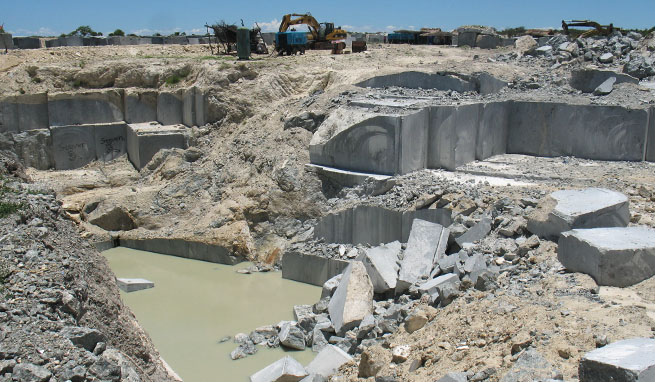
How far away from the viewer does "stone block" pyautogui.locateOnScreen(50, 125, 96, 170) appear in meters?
16.7

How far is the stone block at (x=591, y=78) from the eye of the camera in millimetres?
14116

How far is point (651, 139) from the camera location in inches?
487

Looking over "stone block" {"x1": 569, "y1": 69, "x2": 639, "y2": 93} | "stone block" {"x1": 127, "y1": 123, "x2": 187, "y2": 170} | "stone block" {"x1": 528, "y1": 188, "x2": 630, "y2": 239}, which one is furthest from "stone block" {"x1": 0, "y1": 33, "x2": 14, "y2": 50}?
"stone block" {"x1": 528, "y1": 188, "x2": 630, "y2": 239}

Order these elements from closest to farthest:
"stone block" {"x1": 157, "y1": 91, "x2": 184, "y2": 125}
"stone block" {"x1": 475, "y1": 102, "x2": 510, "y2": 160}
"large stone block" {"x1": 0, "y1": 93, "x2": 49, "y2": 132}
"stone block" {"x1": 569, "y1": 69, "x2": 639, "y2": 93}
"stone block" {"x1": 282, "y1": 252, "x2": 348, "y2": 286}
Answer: "stone block" {"x1": 282, "y1": 252, "x2": 348, "y2": 286} → "stone block" {"x1": 475, "y1": 102, "x2": 510, "y2": 160} → "stone block" {"x1": 569, "y1": 69, "x2": 639, "y2": 93} → "large stone block" {"x1": 0, "y1": 93, "x2": 49, "y2": 132} → "stone block" {"x1": 157, "y1": 91, "x2": 184, "y2": 125}

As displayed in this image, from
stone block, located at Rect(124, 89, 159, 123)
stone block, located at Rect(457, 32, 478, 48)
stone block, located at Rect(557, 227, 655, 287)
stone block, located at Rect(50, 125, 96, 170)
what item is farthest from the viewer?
stone block, located at Rect(457, 32, 478, 48)

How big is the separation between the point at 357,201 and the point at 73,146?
9.21 m

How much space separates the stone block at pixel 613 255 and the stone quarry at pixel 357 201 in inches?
0.9

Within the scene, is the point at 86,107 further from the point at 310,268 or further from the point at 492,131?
the point at 492,131

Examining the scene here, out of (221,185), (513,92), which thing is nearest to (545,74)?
(513,92)

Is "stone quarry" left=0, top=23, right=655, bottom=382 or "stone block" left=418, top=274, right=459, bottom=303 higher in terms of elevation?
"stone quarry" left=0, top=23, right=655, bottom=382

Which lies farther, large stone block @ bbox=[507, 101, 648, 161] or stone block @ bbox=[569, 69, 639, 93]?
stone block @ bbox=[569, 69, 639, 93]

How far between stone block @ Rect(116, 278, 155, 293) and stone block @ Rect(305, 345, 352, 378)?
15.4 ft

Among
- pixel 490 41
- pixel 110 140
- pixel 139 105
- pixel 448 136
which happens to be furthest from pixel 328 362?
pixel 490 41

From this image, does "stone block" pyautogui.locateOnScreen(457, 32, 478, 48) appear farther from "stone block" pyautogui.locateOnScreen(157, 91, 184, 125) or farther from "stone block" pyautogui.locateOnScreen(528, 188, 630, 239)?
Result: "stone block" pyautogui.locateOnScreen(528, 188, 630, 239)
